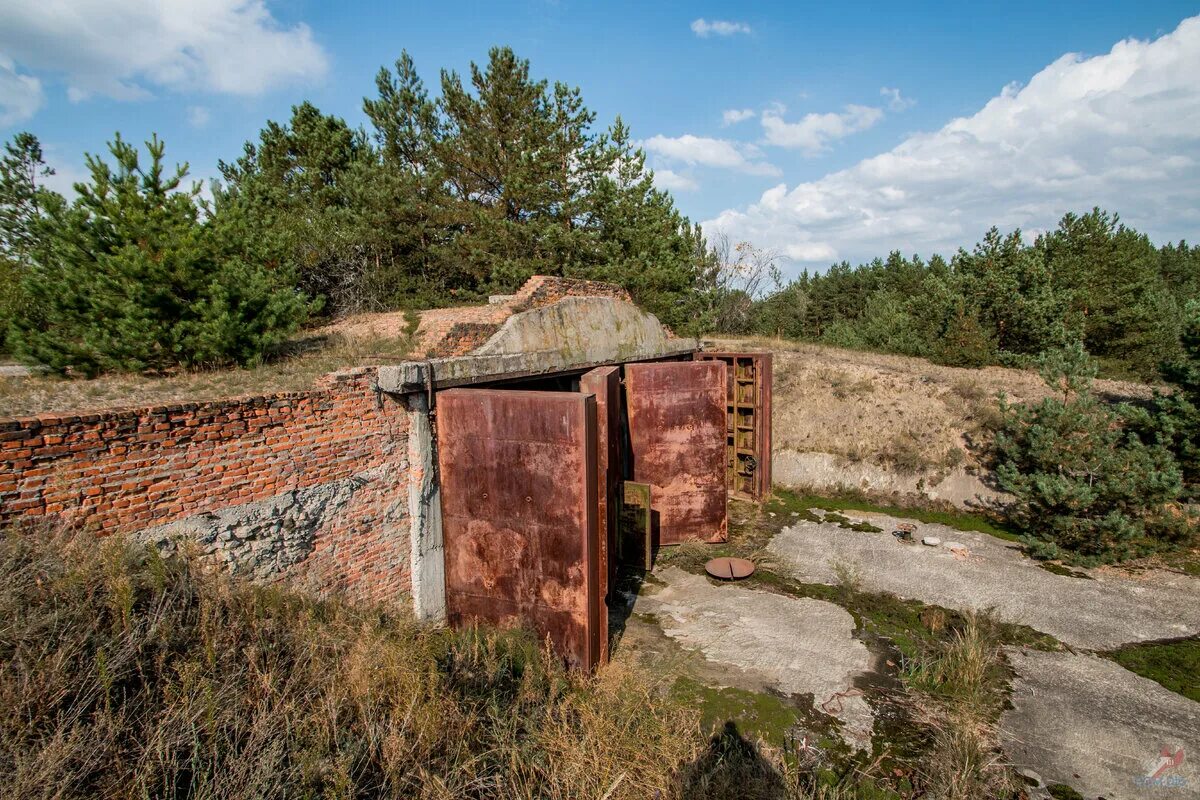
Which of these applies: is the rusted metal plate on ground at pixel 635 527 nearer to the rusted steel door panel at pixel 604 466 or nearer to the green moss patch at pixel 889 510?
the rusted steel door panel at pixel 604 466

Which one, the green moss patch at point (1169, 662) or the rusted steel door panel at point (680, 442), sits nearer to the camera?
the green moss patch at point (1169, 662)

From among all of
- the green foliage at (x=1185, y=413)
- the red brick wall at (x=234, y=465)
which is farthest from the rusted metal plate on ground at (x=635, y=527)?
the green foliage at (x=1185, y=413)

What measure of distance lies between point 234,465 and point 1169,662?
9.52 m

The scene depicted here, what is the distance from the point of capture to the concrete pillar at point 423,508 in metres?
6.06

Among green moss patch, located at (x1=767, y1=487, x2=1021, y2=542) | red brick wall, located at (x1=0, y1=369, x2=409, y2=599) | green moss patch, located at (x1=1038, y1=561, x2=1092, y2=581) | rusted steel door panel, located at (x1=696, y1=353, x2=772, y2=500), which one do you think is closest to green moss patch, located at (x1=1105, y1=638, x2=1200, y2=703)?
green moss patch, located at (x1=1038, y1=561, x2=1092, y2=581)

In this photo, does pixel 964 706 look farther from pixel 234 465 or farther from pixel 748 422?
pixel 234 465

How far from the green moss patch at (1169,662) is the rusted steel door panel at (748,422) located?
592 centimetres

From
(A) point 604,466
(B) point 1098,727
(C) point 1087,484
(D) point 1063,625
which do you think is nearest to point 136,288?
(A) point 604,466

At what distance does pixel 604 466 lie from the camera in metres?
5.79

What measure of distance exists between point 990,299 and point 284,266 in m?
23.0

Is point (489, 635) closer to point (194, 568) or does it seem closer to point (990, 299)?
point (194, 568)

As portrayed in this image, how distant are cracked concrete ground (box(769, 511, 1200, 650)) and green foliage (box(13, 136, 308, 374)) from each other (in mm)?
8301

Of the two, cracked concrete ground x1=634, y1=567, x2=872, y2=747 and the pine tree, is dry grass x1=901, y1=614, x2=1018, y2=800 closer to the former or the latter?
cracked concrete ground x1=634, y1=567, x2=872, y2=747

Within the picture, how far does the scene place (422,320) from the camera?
31.3 feet
